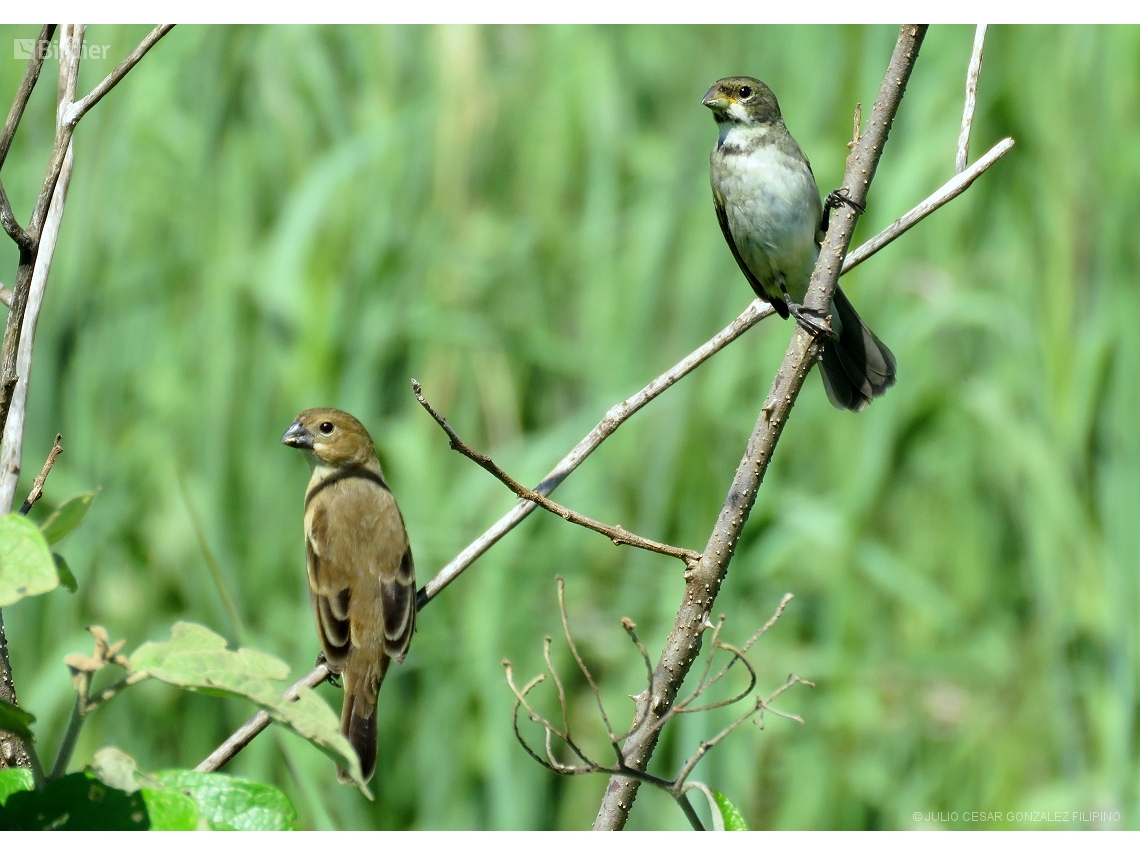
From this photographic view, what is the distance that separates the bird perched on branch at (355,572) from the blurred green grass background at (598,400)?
13.6 inches

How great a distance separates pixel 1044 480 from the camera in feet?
12.1

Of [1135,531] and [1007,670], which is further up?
[1135,531]

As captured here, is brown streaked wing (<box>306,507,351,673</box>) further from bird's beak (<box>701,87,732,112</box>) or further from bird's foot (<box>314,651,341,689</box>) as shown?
bird's beak (<box>701,87,732,112</box>)

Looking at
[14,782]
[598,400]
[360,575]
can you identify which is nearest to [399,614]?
[360,575]

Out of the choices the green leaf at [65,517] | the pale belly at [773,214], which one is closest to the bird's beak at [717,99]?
the pale belly at [773,214]

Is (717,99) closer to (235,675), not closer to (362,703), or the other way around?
(362,703)

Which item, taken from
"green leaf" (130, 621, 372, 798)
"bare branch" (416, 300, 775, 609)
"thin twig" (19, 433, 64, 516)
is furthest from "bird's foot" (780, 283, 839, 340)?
"thin twig" (19, 433, 64, 516)

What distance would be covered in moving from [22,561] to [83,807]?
0.74 ft

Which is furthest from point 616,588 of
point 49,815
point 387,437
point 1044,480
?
point 49,815

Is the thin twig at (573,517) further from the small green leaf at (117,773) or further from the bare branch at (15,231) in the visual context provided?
the small green leaf at (117,773)

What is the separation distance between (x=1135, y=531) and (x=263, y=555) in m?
2.76

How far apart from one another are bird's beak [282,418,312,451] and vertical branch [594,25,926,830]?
2074mm

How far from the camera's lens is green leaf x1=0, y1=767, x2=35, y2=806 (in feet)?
3.47

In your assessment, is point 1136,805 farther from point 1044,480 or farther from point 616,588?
point 616,588
